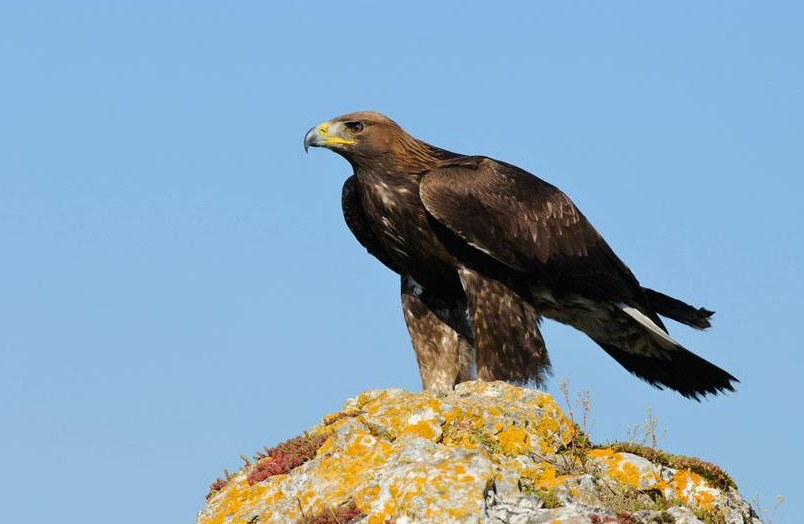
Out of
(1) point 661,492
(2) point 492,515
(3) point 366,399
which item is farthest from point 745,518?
(3) point 366,399

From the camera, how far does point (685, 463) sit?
28.7 feet

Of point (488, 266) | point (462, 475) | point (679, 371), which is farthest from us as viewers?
point (679, 371)

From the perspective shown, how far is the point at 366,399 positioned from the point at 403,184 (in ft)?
9.75

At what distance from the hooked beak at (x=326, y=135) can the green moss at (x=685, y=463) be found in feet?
14.7

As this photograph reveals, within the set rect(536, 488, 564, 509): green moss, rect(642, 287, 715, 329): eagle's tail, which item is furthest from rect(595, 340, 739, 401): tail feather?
rect(536, 488, 564, 509): green moss

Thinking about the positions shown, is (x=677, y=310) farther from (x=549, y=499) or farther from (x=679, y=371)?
(x=549, y=499)

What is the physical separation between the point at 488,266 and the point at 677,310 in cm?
261

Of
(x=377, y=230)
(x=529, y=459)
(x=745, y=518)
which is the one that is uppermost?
(x=377, y=230)

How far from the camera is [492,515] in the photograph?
732 centimetres

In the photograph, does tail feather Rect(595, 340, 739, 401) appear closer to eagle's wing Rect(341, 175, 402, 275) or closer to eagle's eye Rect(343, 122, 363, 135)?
eagle's wing Rect(341, 175, 402, 275)

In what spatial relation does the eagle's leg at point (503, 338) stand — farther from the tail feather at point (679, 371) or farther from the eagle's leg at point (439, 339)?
the tail feather at point (679, 371)

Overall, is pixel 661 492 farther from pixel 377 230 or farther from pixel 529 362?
pixel 377 230

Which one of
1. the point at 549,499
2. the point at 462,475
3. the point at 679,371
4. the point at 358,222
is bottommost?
the point at 549,499

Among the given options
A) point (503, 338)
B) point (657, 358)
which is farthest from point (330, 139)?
point (657, 358)
